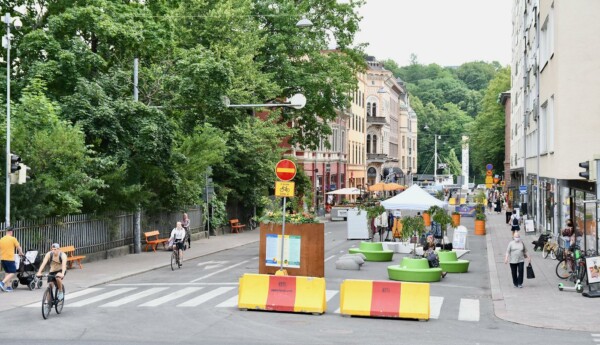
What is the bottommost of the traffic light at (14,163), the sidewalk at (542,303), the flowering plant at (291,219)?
the sidewalk at (542,303)

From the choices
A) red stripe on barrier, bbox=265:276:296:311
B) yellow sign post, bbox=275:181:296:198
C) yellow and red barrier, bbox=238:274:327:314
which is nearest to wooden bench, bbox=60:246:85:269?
yellow sign post, bbox=275:181:296:198

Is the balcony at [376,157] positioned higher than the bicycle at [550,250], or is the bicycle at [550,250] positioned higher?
the balcony at [376,157]

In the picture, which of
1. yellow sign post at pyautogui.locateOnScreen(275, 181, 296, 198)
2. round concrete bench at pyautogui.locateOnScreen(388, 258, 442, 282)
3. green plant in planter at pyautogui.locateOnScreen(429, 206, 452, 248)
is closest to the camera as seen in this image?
yellow sign post at pyautogui.locateOnScreen(275, 181, 296, 198)

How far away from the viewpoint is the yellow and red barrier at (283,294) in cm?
1861

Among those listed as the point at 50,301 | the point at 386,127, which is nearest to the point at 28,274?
the point at 50,301

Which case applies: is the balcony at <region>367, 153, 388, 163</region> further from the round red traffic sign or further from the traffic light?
the round red traffic sign

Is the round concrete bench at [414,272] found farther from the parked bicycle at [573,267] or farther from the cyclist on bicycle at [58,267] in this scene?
the cyclist on bicycle at [58,267]

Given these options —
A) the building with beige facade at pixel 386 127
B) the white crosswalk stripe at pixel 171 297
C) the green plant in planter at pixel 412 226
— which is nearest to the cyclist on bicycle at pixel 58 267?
the white crosswalk stripe at pixel 171 297

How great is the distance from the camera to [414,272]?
25.2 m

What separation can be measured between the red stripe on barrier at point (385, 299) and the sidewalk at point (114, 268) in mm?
8115

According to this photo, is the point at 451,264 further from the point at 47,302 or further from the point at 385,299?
the point at 47,302

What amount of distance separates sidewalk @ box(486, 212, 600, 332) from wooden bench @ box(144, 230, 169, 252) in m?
14.9

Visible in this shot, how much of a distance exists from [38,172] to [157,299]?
9584 millimetres

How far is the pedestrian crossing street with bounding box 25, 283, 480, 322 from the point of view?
777 inches
